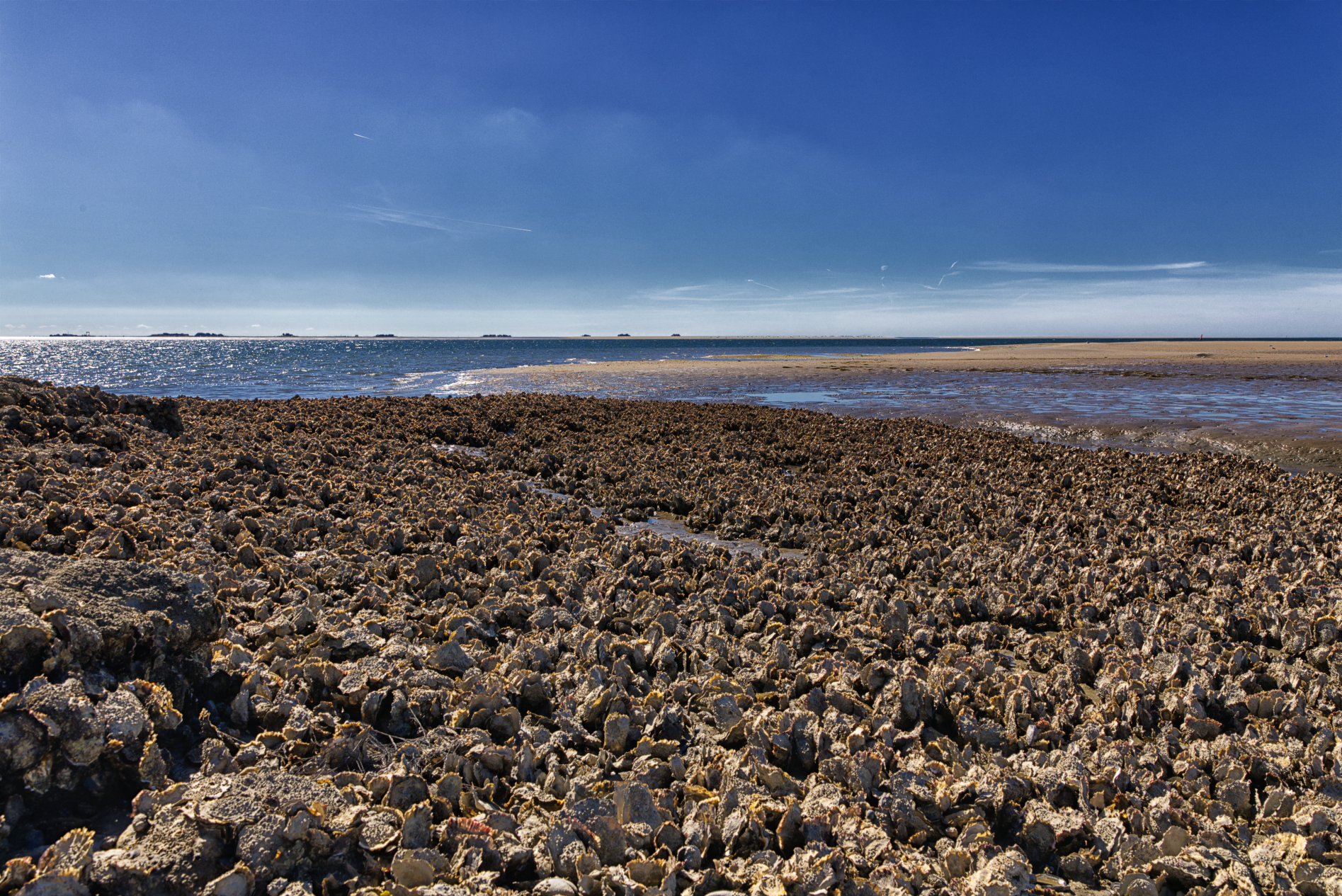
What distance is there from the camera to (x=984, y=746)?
3.65 metres

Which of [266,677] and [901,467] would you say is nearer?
[266,677]

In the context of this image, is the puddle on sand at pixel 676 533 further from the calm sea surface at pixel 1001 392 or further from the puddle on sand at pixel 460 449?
the calm sea surface at pixel 1001 392

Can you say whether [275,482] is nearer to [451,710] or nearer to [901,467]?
[451,710]

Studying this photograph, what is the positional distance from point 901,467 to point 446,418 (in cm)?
1130

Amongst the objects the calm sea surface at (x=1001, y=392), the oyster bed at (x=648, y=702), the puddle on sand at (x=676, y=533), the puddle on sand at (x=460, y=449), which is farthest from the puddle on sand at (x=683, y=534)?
the calm sea surface at (x=1001, y=392)

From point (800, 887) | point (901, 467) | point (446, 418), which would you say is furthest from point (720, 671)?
point (446, 418)

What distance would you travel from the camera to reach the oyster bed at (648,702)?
8.56 feet

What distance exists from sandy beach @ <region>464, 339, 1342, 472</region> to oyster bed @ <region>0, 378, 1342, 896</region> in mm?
10500

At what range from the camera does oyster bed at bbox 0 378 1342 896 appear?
2609mm

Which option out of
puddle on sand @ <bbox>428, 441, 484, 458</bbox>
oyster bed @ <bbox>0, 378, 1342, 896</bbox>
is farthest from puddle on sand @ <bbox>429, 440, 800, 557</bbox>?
→ puddle on sand @ <bbox>428, 441, 484, 458</bbox>

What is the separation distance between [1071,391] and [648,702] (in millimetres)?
31118

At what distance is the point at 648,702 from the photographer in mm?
3779

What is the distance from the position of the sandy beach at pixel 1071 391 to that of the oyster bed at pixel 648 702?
10500 mm

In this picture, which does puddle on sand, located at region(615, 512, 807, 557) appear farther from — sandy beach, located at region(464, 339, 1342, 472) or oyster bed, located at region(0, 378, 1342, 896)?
sandy beach, located at region(464, 339, 1342, 472)
